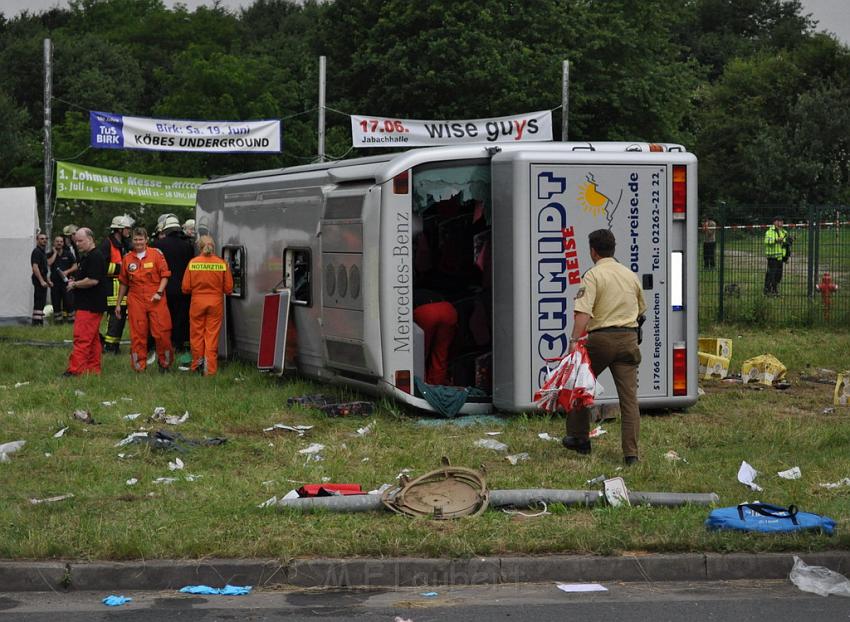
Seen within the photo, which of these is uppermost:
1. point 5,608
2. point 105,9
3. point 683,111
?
point 105,9

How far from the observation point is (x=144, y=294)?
15.3 m

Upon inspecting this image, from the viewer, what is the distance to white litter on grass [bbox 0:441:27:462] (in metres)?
9.98

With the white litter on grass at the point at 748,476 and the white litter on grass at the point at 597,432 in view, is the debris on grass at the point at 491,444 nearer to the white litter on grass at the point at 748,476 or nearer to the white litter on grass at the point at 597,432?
the white litter on grass at the point at 597,432

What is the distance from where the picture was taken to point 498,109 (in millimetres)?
42438

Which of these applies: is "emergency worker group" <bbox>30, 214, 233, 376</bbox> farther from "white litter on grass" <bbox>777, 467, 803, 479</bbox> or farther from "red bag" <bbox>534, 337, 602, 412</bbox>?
"white litter on grass" <bbox>777, 467, 803, 479</bbox>

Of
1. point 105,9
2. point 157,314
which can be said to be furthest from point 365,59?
point 105,9

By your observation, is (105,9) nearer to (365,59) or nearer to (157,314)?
(365,59)

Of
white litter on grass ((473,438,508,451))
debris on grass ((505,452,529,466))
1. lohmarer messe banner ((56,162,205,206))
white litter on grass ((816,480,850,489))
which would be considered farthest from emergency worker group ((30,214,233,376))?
1. lohmarer messe banner ((56,162,205,206))

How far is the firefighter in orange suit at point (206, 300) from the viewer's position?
1502cm

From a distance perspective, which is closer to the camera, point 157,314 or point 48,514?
point 48,514

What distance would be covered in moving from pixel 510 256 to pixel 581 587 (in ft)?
17.0

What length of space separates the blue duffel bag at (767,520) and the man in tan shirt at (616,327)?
2128 millimetres

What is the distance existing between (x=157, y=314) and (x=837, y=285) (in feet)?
35.6

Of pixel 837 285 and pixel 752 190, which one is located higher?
pixel 752 190
